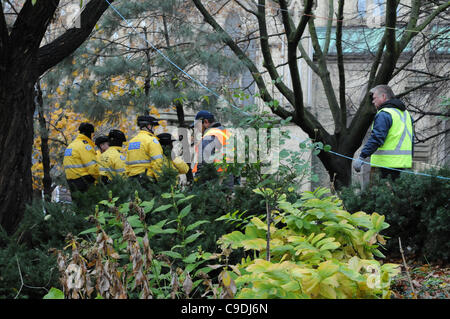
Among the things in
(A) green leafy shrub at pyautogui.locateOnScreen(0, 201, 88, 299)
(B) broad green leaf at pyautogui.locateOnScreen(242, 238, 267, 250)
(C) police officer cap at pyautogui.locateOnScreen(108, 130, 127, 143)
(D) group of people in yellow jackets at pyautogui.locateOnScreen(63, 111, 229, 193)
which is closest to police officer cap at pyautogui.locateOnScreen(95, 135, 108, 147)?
(D) group of people in yellow jackets at pyautogui.locateOnScreen(63, 111, 229, 193)

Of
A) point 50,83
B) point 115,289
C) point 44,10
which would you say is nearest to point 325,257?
point 115,289

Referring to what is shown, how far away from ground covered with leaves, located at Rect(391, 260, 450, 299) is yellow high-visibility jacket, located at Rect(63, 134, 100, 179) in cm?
521

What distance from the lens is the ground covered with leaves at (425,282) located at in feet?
13.4

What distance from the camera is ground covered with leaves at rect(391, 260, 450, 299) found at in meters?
4.09

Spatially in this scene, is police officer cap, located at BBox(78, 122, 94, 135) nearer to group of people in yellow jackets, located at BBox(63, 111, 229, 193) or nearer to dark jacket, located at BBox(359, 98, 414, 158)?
group of people in yellow jackets, located at BBox(63, 111, 229, 193)

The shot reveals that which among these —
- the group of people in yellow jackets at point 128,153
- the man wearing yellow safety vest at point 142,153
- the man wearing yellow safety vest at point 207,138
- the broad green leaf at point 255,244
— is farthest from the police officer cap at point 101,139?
the broad green leaf at point 255,244

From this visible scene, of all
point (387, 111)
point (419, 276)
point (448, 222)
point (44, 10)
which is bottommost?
point (419, 276)

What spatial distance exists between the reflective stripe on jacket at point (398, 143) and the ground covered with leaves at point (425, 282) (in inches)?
70.7

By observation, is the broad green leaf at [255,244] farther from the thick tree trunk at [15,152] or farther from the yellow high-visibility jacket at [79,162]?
the yellow high-visibility jacket at [79,162]

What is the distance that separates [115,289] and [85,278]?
0.14 m

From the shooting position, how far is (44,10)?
20.4 feet

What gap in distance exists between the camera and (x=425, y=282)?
15.9 ft

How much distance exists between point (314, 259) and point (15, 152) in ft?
12.9
